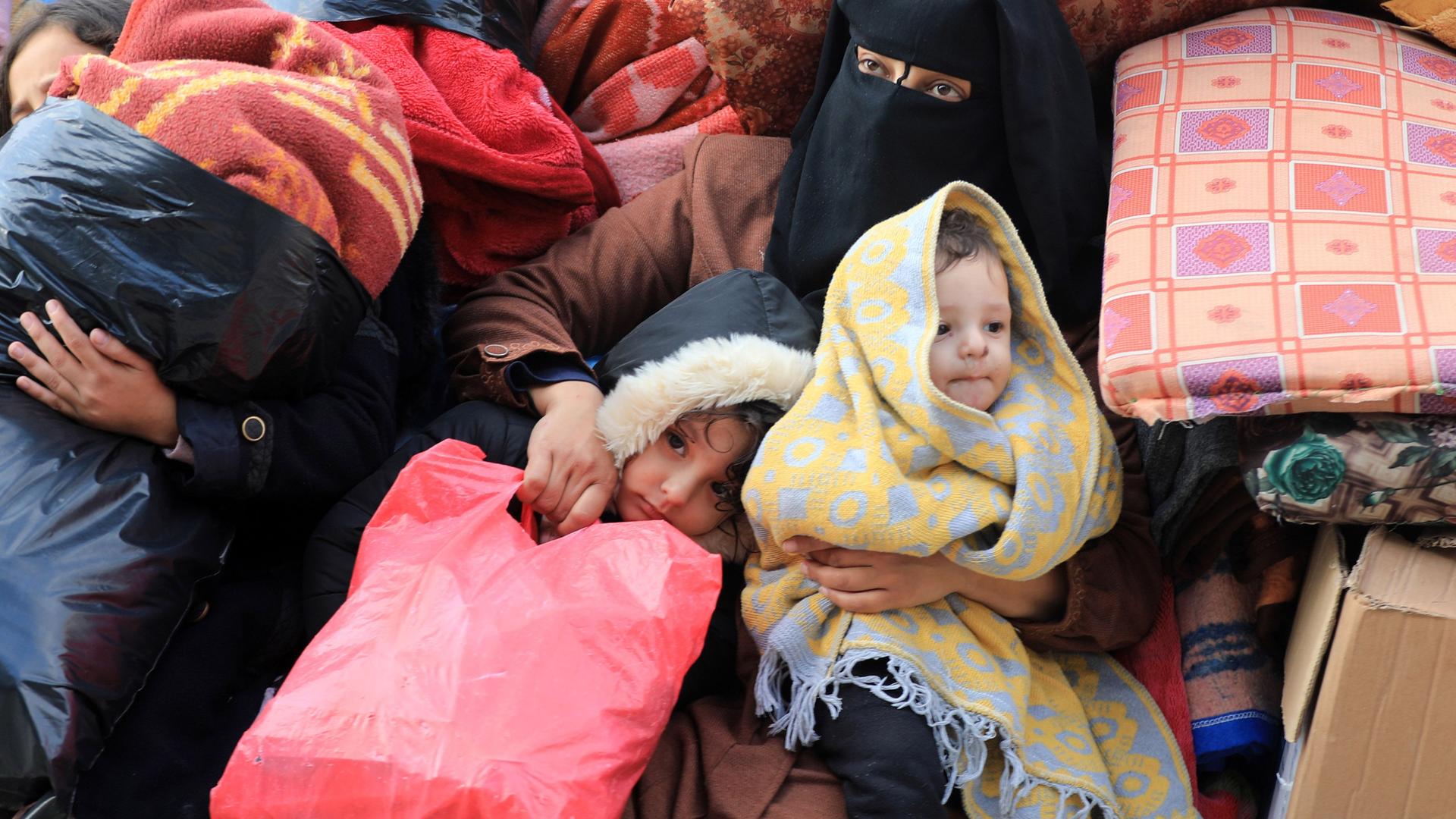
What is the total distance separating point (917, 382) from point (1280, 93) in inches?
30.3

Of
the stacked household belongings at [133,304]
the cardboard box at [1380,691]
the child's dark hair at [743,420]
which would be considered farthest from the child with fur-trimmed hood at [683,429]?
the cardboard box at [1380,691]

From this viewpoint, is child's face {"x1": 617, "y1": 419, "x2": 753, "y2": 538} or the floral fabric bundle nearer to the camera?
the floral fabric bundle

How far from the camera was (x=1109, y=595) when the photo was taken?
1.70m

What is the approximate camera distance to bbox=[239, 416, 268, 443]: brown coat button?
1591mm

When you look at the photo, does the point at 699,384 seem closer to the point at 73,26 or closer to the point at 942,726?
the point at 942,726

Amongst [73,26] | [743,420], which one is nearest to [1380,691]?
[743,420]

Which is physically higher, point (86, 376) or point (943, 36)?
point (943, 36)

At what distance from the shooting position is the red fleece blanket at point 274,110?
5.05 feet

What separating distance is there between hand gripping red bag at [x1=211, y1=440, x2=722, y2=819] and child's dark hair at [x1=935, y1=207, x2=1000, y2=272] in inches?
20.5

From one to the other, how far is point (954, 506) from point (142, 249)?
40.9 inches

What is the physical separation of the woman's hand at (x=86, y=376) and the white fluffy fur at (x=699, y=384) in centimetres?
60

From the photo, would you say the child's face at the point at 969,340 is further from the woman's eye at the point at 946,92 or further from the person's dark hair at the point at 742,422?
the woman's eye at the point at 946,92

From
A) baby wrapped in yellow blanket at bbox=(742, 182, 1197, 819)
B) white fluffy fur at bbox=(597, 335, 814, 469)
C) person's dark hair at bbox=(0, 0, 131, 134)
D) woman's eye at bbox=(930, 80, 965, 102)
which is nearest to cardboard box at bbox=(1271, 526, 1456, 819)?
baby wrapped in yellow blanket at bbox=(742, 182, 1197, 819)

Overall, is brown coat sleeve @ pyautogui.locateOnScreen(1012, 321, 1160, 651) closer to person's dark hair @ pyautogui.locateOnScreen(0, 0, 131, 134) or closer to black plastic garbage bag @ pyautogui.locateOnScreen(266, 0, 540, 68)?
black plastic garbage bag @ pyautogui.locateOnScreen(266, 0, 540, 68)
